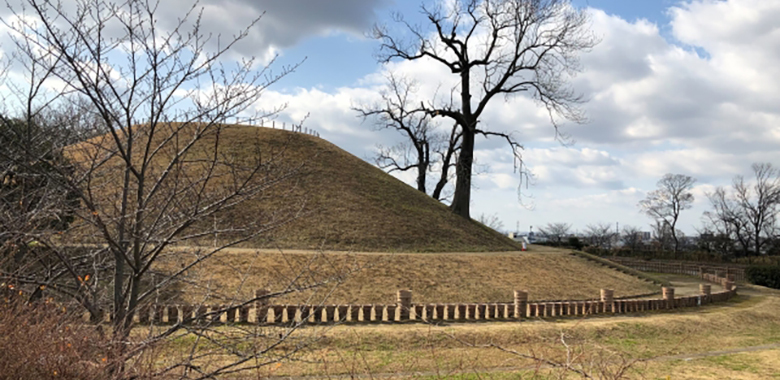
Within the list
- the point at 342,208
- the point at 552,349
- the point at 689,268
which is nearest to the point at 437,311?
the point at 552,349

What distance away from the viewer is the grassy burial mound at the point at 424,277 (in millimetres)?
15125

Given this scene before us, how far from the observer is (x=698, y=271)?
31.8m

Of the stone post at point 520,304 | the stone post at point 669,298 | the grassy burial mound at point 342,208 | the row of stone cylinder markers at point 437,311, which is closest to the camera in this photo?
the row of stone cylinder markers at point 437,311

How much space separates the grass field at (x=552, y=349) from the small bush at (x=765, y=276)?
13.1 meters

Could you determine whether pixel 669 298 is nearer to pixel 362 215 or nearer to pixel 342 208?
pixel 362 215

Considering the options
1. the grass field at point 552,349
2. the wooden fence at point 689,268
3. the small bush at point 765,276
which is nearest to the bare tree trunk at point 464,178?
the wooden fence at point 689,268

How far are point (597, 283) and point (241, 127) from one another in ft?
81.6

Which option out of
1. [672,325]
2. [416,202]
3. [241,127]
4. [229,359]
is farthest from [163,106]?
[241,127]

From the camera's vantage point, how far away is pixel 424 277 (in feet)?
57.9

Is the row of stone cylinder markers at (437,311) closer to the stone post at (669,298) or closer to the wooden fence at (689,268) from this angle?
the stone post at (669,298)

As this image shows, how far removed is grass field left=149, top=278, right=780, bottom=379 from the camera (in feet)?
30.8

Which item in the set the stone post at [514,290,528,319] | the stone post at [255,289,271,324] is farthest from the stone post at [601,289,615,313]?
the stone post at [255,289,271,324]

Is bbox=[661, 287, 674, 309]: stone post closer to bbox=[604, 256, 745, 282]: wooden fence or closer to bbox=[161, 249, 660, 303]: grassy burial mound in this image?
bbox=[161, 249, 660, 303]: grassy burial mound

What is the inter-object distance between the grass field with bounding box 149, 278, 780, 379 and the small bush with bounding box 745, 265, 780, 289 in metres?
13.1
